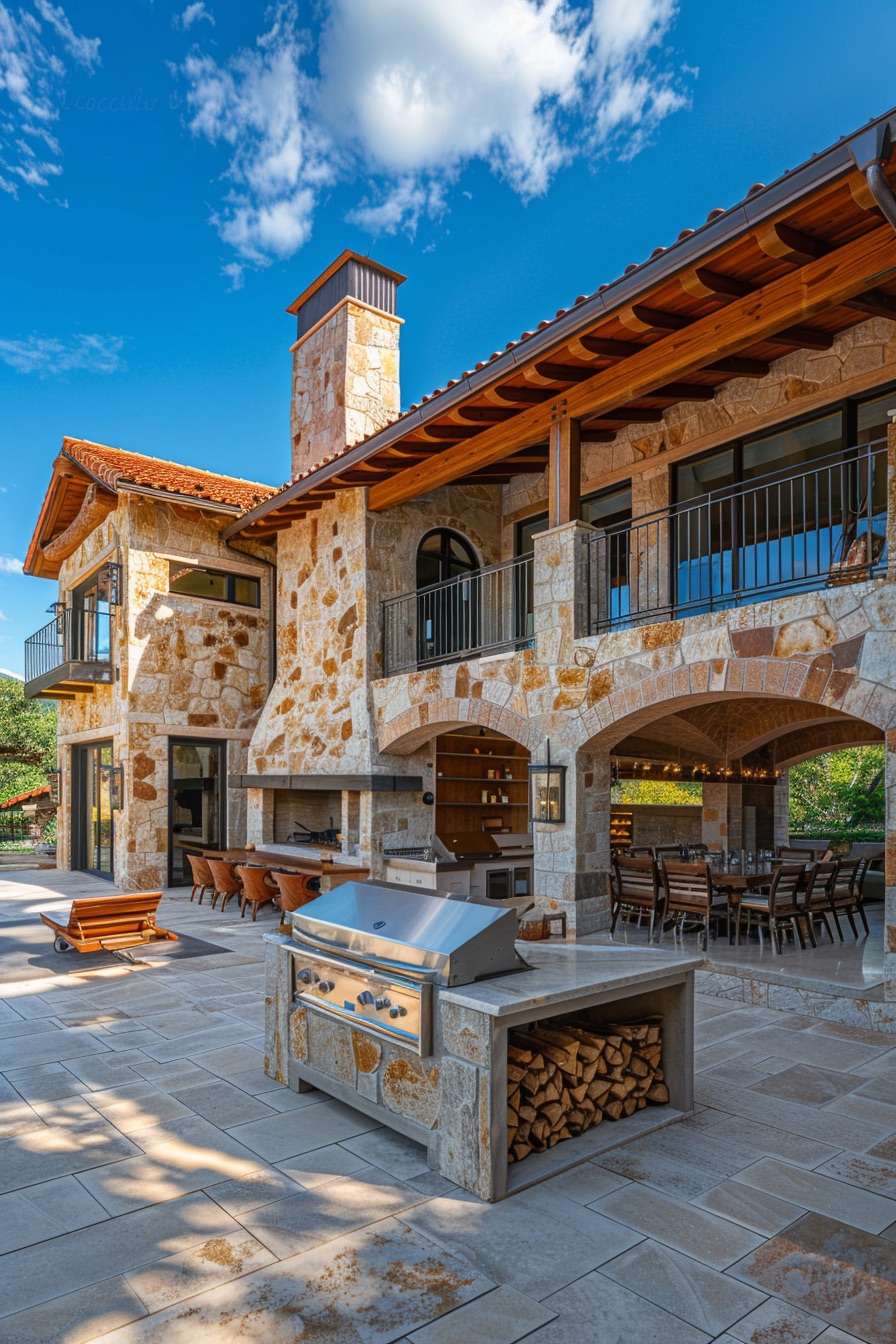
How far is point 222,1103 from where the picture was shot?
4324mm

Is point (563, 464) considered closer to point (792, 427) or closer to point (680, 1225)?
point (792, 427)

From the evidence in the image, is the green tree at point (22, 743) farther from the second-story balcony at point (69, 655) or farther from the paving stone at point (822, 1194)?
the paving stone at point (822, 1194)

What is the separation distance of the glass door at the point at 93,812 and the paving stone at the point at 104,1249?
11.4 meters

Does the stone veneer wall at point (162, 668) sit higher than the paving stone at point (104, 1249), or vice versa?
the stone veneer wall at point (162, 668)

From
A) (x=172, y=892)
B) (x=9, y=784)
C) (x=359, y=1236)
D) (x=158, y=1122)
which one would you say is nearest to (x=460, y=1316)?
(x=359, y=1236)

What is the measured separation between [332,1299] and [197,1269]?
53 centimetres

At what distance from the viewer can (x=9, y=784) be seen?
90.1ft

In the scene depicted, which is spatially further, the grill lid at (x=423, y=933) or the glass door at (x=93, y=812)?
the glass door at (x=93, y=812)

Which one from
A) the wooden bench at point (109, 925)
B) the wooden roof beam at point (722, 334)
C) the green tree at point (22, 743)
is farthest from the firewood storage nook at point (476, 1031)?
the green tree at point (22, 743)

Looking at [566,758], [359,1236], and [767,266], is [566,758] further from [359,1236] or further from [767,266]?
[359,1236]

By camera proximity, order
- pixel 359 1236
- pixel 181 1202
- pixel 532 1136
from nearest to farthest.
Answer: pixel 359 1236, pixel 181 1202, pixel 532 1136

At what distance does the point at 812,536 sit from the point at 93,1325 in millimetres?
7851

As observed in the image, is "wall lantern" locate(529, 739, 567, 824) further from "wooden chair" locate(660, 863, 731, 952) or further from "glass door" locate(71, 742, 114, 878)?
"glass door" locate(71, 742, 114, 878)

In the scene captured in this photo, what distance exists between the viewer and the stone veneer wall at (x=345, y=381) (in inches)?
503
